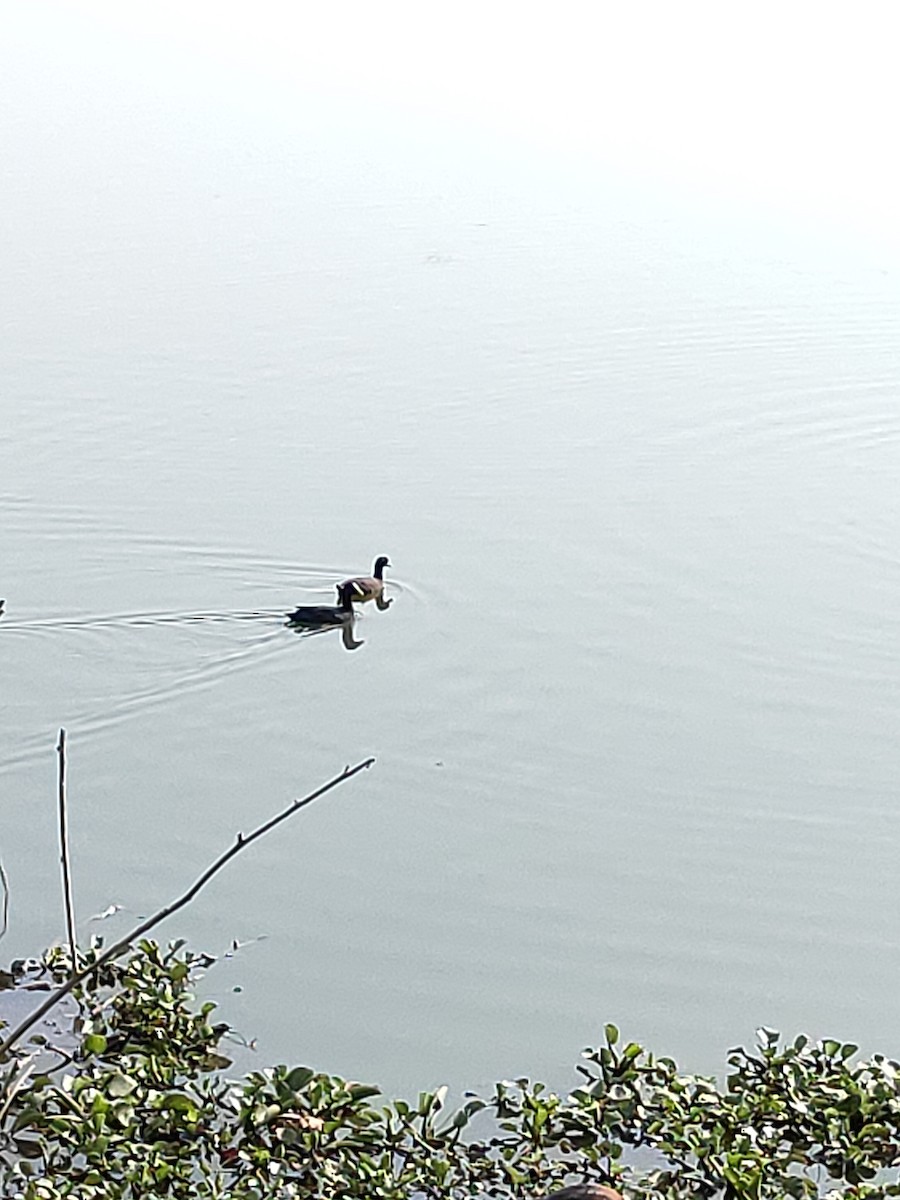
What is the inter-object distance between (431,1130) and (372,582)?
171 inches

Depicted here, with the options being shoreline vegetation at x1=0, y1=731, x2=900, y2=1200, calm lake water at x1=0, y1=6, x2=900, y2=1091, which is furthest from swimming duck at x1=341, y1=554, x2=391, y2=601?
shoreline vegetation at x1=0, y1=731, x2=900, y2=1200

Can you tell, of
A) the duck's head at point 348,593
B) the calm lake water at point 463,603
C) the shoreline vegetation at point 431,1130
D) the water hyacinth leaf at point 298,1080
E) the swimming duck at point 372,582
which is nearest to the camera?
the shoreline vegetation at point 431,1130

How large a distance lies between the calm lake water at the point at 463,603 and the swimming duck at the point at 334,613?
0.13m

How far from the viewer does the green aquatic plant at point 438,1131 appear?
4.52m

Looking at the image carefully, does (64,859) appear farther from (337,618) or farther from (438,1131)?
(337,618)

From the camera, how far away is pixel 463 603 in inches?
353

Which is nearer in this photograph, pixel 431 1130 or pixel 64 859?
pixel 431 1130

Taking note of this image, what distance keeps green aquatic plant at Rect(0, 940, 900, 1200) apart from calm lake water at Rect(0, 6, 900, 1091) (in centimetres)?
45

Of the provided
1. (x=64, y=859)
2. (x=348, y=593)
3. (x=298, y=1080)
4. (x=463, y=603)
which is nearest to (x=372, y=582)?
(x=348, y=593)

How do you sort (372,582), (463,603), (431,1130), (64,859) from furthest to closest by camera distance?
(463,603), (372,582), (64,859), (431,1130)

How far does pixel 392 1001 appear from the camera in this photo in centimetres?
574

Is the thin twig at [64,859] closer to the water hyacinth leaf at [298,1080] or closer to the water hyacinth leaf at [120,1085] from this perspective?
the water hyacinth leaf at [120,1085]

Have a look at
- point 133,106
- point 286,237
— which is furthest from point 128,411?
point 133,106

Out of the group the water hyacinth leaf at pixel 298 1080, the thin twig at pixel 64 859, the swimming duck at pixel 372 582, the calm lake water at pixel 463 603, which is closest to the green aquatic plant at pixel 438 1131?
the water hyacinth leaf at pixel 298 1080
